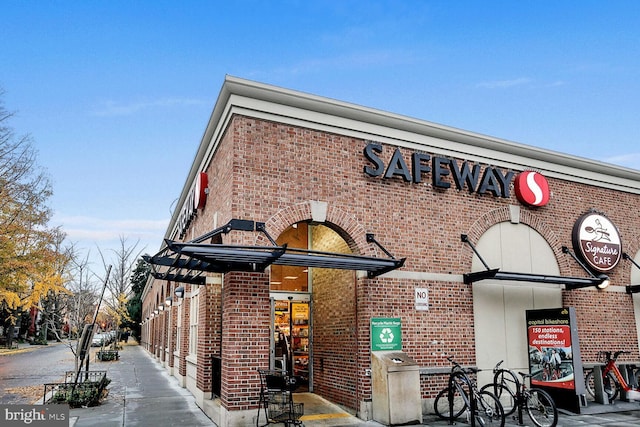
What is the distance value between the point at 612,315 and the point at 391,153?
808 cm

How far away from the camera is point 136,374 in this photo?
1900 cm

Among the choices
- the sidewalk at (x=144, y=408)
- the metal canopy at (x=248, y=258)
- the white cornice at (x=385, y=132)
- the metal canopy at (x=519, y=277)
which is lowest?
the sidewalk at (x=144, y=408)

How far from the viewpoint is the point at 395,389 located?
9531mm

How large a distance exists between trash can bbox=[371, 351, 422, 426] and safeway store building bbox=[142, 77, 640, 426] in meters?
0.35

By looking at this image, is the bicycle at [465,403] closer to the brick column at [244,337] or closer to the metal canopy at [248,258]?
the metal canopy at [248,258]

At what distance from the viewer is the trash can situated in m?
9.45

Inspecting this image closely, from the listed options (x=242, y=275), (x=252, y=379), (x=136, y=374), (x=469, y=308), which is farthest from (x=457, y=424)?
(x=136, y=374)

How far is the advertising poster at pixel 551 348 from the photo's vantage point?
10680mm

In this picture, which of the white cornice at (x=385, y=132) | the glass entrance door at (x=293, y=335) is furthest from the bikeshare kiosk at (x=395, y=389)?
the white cornice at (x=385, y=132)

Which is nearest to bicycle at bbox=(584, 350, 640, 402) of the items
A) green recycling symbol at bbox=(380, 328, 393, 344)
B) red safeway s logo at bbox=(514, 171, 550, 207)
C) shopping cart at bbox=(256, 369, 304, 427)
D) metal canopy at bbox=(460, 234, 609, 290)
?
metal canopy at bbox=(460, 234, 609, 290)

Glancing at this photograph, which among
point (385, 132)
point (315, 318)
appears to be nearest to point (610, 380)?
point (315, 318)

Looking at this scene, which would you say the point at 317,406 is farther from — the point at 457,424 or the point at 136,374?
the point at 136,374
